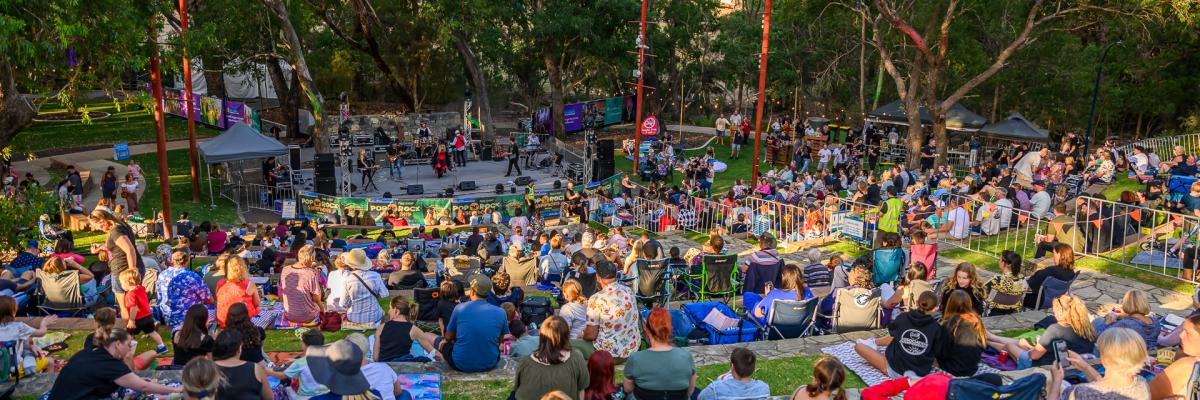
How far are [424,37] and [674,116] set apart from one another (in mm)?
13124

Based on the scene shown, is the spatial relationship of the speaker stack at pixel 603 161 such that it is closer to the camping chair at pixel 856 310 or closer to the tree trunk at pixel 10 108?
the tree trunk at pixel 10 108

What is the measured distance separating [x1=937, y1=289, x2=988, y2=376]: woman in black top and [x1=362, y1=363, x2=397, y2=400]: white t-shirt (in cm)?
467

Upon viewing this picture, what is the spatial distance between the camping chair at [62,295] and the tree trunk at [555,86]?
92.2 feet

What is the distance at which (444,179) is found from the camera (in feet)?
94.3

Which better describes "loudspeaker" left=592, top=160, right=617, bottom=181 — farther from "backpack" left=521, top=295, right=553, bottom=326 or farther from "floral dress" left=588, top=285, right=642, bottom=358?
"floral dress" left=588, top=285, right=642, bottom=358

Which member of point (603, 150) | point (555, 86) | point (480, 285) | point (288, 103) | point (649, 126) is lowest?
point (603, 150)

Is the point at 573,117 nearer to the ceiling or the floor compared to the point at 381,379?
nearer to the ceiling

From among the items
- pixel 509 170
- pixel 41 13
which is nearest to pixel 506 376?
pixel 41 13

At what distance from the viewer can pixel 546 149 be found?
33938 millimetres

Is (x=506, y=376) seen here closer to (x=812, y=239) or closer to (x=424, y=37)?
(x=812, y=239)

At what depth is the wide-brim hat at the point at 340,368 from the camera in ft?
21.9

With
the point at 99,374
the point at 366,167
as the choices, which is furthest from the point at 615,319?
the point at 366,167

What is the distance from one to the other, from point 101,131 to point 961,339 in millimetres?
35105

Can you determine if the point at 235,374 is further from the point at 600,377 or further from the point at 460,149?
the point at 460,149
